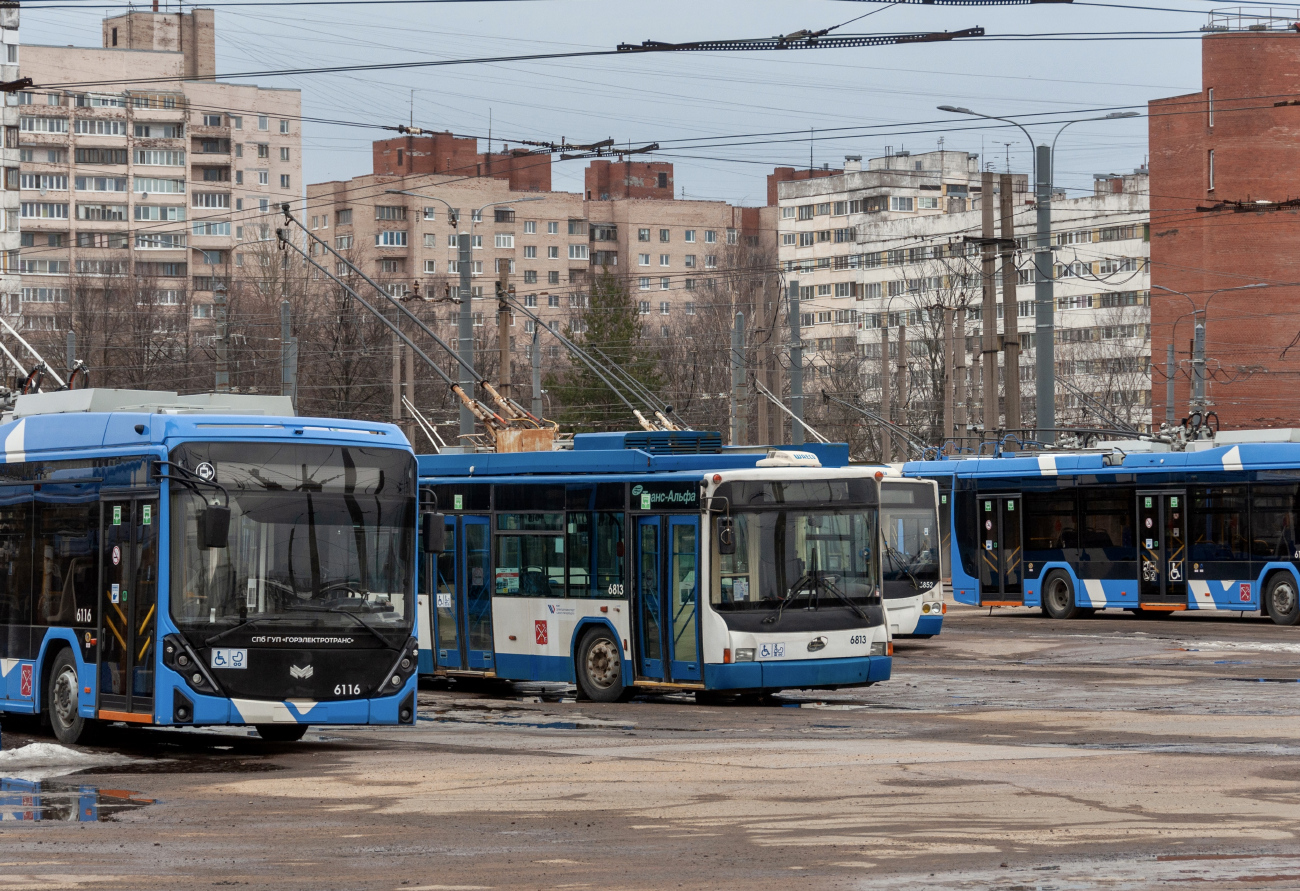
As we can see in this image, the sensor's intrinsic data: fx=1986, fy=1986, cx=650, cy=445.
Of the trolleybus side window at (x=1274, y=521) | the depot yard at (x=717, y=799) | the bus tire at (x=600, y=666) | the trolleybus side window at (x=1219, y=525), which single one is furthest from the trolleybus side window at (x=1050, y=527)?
the bus tire at (x=600, y=666)

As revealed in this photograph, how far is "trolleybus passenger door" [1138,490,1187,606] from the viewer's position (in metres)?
29.0

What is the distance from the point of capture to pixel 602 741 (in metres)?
14.5

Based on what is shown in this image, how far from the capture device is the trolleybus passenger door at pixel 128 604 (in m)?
13.8

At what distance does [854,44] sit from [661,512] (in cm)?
501

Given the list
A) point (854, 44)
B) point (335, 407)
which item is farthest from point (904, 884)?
point (335, 407)

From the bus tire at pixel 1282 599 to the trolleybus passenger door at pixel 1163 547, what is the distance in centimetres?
132

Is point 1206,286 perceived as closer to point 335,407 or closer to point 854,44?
point 335,407

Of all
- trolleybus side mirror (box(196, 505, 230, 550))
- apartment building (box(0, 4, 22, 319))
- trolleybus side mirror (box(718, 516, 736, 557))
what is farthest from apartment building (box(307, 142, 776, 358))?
trolleybus side mirror (box(196, 505, 230, 550))

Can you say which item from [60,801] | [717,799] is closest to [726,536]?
[717,799]

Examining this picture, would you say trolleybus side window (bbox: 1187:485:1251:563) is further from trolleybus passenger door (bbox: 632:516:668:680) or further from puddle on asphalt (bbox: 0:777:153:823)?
puddle on asphalt (bbox: 0:777:153:823)

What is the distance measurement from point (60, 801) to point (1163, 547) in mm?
21072

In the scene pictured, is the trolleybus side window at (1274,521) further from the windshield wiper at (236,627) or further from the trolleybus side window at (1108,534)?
the windshield wiper at (236,627)

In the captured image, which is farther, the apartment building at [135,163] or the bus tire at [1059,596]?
the apartment building at [135,163]

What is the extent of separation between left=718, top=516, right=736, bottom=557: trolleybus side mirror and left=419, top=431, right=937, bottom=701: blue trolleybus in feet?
0.06
